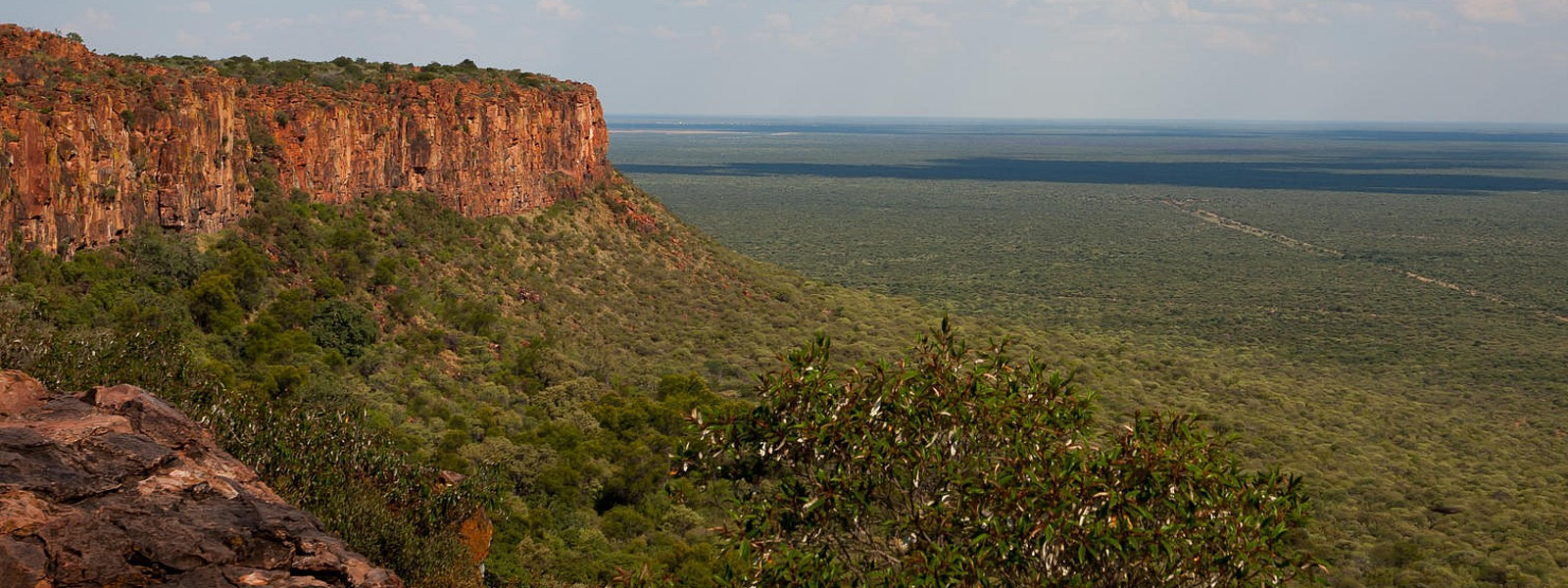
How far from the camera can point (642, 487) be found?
31.4 meters

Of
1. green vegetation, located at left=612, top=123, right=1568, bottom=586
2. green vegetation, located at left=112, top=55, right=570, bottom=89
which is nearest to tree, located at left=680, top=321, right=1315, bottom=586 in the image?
green vegetation, located at left=612, top=123, right=1568, bottom=586

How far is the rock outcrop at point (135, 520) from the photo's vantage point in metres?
10.1

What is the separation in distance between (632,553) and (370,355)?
43.2ft

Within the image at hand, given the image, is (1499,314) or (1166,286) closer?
(1499,314)

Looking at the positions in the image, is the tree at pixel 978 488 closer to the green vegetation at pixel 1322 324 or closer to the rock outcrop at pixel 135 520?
the green vegetation at pixel 1322 324

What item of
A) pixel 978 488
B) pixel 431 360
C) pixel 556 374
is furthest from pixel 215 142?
pixel 978 488

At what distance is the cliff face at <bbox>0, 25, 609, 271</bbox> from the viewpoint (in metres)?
28.5

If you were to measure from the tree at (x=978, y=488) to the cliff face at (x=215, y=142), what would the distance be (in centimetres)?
2329

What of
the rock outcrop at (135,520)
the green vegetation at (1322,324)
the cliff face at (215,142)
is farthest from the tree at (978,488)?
the cliff face at (215,142)

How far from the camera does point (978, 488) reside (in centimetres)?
1142

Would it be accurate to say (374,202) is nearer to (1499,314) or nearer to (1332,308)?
(1332,308)

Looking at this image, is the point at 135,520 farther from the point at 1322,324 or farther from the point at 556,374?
the point at 1322,324

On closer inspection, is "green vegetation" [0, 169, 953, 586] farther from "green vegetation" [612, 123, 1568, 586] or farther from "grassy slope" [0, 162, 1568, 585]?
"green vegetation" [612, 123, 1568, 586]

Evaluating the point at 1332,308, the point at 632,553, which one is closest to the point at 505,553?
the point at 632,553
